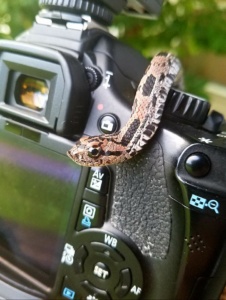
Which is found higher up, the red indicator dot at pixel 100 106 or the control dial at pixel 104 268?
the red indicator dot at pixel 100 106

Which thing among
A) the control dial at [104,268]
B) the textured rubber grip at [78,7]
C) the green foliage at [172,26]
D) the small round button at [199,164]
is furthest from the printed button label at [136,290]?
the green foliage at [172,26]

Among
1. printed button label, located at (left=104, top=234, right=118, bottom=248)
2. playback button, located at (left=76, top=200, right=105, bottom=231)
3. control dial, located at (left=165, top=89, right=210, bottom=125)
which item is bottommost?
printed button label, located at (left=104, top=234, right=118, bottom=248)

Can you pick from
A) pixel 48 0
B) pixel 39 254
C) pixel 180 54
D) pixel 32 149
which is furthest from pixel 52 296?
pixel 180 54

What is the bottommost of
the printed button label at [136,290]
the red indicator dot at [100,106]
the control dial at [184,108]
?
the printed button label at [136,290]

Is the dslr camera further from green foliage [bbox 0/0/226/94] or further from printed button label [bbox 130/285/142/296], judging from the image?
green foliage [bbox 0/0/226/94]

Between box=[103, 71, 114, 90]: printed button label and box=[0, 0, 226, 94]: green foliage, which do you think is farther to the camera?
box=[0, 0, 226, 94]: green foliage

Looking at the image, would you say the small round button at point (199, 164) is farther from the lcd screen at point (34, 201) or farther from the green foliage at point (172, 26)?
the green foliage at point (172, 26)

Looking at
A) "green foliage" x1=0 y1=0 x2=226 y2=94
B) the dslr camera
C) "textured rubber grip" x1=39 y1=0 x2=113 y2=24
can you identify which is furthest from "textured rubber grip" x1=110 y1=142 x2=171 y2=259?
"green foliage" x1=0 y1=0 x2=226 y2=94

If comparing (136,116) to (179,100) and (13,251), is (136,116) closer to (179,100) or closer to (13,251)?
(179,100)
